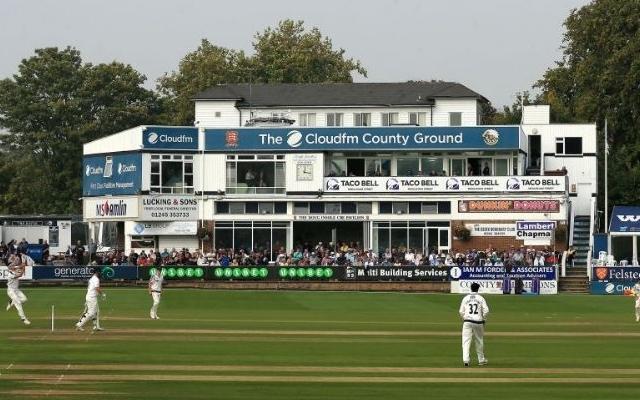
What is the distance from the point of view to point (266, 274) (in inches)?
2392

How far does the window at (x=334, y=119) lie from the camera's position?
77062 millimetres

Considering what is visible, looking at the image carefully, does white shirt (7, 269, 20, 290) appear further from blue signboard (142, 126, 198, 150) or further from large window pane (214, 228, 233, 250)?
blue signboard (142, 126, 198, 150)

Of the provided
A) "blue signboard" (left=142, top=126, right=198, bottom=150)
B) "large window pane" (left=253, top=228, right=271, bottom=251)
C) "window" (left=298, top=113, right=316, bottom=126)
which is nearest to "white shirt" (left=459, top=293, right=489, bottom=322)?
"large window pane" (left=253, top=228, right=271, bottom=251)

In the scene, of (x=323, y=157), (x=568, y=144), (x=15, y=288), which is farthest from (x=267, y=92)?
(x=15, y=288)

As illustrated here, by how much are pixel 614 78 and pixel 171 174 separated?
2826 cm

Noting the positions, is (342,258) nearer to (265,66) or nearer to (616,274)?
(616,274)

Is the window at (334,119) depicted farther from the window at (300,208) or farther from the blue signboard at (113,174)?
the blue signboard at (113,174)

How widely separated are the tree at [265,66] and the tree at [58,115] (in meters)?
4.36

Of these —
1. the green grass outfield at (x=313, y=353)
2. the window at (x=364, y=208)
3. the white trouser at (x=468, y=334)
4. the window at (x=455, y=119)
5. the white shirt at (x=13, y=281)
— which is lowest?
the green grass outfield at (x=313, y=353)

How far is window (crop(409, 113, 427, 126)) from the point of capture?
251ft

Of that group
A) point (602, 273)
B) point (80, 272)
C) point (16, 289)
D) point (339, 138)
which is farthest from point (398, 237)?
point (16, 289)

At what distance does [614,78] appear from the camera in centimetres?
8194

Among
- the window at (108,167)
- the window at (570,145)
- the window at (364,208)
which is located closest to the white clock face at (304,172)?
the window at (364,208)

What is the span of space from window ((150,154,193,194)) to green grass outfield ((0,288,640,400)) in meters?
21.4
